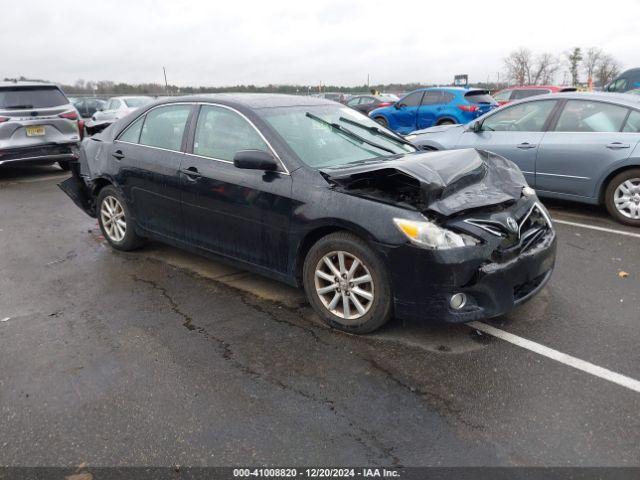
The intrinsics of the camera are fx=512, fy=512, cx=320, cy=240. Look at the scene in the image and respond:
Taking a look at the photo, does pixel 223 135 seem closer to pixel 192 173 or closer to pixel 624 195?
pixel 192 173

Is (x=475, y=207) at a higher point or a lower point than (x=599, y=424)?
higher

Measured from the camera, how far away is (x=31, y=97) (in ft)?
31.7

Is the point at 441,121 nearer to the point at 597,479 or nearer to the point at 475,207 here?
the point at 475,207

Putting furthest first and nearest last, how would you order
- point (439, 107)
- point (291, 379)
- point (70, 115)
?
point (439, 107), point (70, 115), point (291, 379)

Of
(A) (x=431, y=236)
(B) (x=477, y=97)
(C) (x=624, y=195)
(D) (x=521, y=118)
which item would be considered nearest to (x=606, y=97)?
(D) (x=521, y=118)

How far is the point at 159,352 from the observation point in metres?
3.46

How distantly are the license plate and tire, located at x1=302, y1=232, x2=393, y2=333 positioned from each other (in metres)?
8.02

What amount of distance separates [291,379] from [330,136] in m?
2.13

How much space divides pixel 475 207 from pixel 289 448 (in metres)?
1.94

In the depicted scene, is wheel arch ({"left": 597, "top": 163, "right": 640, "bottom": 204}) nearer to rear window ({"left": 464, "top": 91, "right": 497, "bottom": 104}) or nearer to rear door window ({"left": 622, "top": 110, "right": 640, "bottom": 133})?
rear door window ({"left": 622, "top": 110, "right": 640, "bottom": 133})

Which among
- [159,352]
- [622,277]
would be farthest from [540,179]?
[159,352]

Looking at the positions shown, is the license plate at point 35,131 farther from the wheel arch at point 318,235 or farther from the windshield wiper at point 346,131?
the wheel arch at point 318,235

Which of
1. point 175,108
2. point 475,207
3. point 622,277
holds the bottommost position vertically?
point 622,277


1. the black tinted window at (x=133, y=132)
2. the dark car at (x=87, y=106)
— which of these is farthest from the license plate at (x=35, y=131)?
the dark car at (x=87, y=106)
